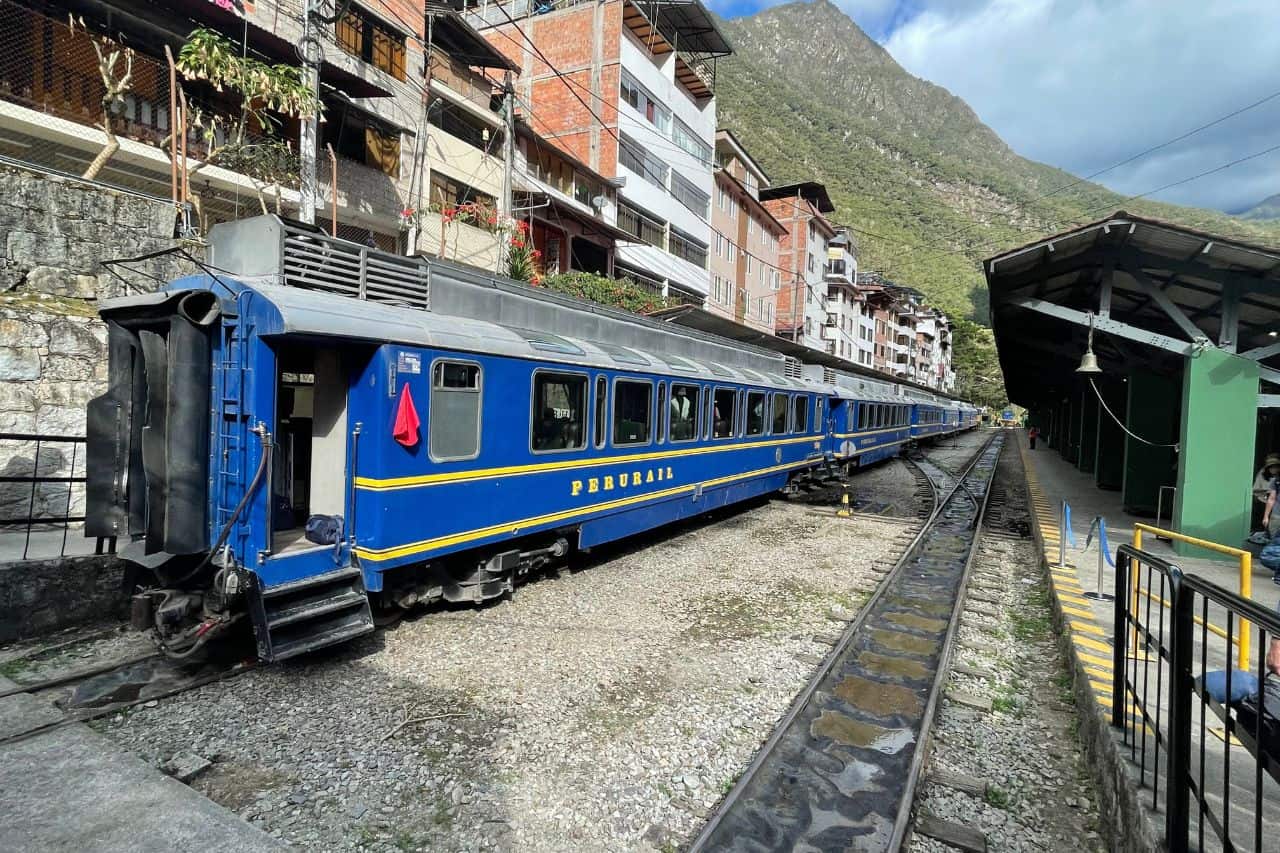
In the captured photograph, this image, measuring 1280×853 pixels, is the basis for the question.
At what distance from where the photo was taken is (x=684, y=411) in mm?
10070

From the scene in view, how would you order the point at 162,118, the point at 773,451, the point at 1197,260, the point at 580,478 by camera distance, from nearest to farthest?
1. the point at 580,478
2. the point at 1197,260
3. the point at 162,118
4. the point at 773,451

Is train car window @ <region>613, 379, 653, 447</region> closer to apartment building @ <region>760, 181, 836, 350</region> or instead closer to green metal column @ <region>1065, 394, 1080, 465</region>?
green metal column @ <region>1065, 394, 1080, 465</region>

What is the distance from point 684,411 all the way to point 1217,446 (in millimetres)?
7563

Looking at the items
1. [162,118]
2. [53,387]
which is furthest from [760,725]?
[162,118]

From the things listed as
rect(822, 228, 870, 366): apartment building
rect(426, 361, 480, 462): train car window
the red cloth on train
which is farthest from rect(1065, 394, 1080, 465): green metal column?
rect(822, 228, 870, 366): apartment building

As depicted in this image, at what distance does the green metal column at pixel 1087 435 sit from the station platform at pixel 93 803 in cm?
2392

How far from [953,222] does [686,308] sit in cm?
7772

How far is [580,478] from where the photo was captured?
7781 mm

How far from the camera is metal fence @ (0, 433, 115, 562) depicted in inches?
268

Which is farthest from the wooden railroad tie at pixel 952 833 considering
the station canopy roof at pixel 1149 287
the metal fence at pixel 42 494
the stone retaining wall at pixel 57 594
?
the station canopy roof at pixel 1149 287

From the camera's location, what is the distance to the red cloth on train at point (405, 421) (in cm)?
550

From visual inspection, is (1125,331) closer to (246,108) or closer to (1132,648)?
(1132,648)

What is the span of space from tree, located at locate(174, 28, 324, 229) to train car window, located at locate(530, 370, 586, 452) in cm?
647

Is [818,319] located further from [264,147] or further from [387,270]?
[387,270]
